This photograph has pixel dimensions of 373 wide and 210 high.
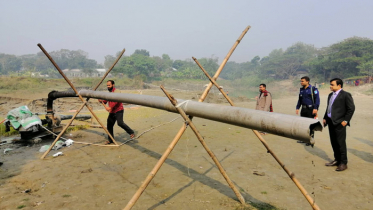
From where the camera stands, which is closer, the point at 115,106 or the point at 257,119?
the point at 257,119

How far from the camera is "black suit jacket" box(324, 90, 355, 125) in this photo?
4.31m

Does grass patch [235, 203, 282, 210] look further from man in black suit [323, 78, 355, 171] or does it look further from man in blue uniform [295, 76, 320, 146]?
man in blue uniform [295, 76, 320, 146]

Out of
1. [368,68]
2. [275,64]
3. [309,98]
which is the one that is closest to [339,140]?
[309,98]

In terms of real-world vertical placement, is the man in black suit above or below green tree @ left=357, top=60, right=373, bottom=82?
below

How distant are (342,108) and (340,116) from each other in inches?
6.5

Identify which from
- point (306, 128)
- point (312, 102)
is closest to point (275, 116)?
point (306, 128)

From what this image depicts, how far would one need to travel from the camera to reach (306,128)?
209 cm

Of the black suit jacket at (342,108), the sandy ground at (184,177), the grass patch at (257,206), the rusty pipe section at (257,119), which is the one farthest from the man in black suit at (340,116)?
the rusty pipe section at (257,119)

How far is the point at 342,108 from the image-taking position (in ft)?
14.4

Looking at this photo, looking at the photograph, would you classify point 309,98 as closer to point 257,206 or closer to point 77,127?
point 257,206

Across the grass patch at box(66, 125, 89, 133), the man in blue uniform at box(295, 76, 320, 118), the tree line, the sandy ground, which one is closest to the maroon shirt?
the sandy ground

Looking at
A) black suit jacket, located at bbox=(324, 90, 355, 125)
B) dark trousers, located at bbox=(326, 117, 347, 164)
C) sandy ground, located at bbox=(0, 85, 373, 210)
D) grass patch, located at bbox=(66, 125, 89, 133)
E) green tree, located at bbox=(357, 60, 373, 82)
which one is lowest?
grass patch, located at bbox=(66, 125, 89, 133)

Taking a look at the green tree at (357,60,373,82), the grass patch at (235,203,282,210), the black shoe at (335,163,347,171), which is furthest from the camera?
the green tree at (357,60,373,82)

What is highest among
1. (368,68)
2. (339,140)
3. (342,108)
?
(368,68)
